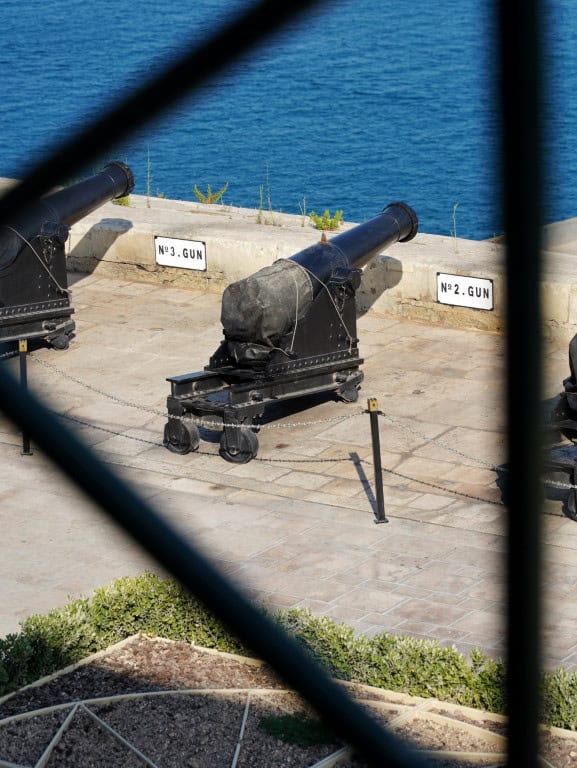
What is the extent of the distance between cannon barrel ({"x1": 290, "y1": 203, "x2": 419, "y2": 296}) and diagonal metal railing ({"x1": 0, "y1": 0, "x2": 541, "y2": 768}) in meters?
8.32

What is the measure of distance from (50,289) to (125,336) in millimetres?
745

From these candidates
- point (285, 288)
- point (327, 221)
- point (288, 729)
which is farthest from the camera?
point (327, 221)

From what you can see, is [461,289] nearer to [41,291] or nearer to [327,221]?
[327,221]

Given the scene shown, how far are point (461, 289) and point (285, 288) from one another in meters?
2.39

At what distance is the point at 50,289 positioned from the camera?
1090 centimetres

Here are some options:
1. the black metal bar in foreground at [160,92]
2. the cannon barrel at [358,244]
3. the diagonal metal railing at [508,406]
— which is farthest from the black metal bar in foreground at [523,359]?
the cannon barrel at [358,244]

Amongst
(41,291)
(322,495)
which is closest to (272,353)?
(322,495)

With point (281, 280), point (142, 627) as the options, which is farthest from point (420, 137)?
point (142, 627)

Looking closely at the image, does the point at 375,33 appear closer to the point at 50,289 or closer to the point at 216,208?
the point at 216,208

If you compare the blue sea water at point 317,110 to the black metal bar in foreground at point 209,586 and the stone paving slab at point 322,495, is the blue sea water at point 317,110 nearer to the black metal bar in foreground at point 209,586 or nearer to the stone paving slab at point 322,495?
the black metal bar in foreground at point 209,586

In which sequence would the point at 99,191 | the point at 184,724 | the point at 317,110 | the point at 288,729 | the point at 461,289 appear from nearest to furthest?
1. the point at 288,729
2. the point at 184,724
3. the point at 461,289
4. the point at 99,191
5. the point at 317,110

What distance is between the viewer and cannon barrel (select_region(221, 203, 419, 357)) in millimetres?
8672

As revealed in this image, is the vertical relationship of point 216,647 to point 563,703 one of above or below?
below

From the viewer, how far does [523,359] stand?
0.69 metres
